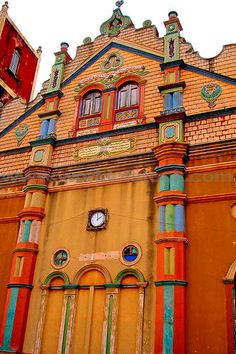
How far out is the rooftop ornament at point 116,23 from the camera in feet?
51.3

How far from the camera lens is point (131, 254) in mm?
11188

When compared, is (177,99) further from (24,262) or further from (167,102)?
(24,262)

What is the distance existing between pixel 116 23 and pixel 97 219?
8.17 m

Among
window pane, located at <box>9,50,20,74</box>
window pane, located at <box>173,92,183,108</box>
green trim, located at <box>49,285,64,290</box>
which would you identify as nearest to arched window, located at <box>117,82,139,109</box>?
window pane, located at <box>173,92,183,108</box>

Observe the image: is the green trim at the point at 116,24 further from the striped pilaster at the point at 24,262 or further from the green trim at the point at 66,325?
the green trim at the point at 66,325

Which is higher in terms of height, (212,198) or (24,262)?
(212,198)

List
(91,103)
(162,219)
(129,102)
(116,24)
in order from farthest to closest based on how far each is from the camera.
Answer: (116,24), (91,103), (129,102), (162,219)

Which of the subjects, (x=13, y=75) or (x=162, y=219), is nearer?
Answer: (x=162, y=219)

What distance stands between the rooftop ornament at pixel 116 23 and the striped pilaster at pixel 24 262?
6.14 meters

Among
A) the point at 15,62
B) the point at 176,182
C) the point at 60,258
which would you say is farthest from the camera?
the point at 15,62

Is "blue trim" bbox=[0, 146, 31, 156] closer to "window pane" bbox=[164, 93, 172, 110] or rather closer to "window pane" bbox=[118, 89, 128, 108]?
"window pane" bbox=[118, 89, 128, 108]

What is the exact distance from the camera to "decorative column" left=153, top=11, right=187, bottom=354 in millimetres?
9734

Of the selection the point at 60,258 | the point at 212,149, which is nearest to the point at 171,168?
the point at 212,149

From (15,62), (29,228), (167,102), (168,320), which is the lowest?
(168,320)
